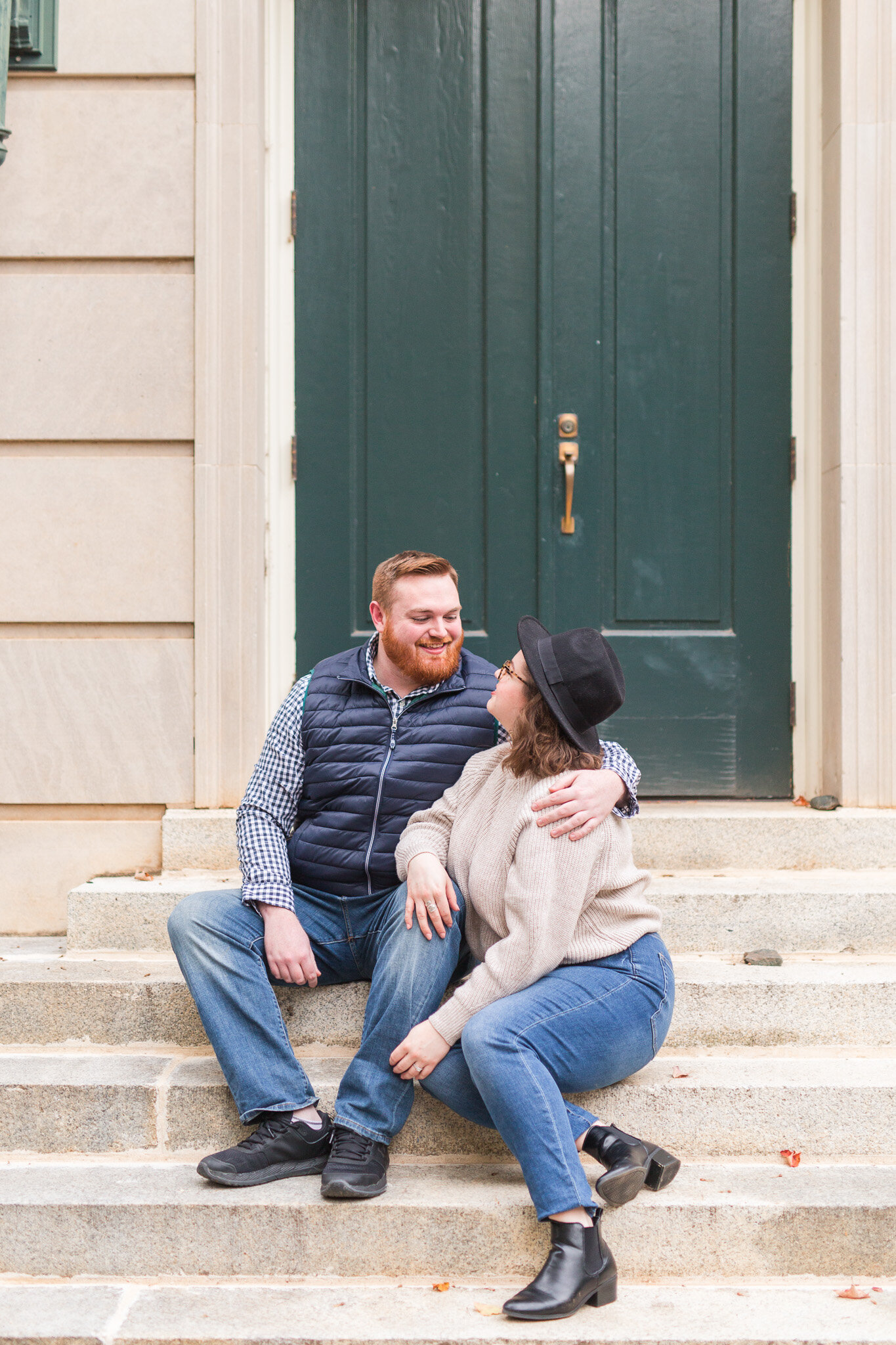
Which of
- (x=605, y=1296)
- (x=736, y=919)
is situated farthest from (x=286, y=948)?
(x=736, y=919)

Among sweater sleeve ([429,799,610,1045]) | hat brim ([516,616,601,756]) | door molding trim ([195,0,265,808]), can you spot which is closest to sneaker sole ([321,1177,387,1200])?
sweater sleeve ([429,799,610,1045])

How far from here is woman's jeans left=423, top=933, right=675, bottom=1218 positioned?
2.38 m

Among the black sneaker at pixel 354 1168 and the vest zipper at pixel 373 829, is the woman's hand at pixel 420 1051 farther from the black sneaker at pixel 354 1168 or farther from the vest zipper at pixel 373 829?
the vest zipper at pixel 373 829

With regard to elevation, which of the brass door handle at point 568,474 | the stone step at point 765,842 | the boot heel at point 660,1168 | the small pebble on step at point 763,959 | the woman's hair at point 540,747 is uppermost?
the brass door handle at point 568,474

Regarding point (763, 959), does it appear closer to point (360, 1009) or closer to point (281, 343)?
point (360, 1009)

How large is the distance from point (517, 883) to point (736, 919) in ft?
3.88

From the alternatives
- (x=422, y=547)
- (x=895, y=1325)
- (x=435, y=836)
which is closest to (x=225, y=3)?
(x=422, y=547)

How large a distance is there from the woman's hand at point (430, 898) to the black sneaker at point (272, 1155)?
0.56 metres

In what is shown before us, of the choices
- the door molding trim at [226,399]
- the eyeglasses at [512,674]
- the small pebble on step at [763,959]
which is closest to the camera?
the eyeglasses at [512,674]

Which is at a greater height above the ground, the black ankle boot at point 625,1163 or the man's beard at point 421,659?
the man's beard at point 421,659

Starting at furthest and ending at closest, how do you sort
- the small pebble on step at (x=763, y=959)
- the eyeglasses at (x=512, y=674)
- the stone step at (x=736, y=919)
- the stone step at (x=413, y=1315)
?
the stone step at (x=736, y=919)
the small pebble on step at (x=763, y=959)
the eyeglasses at (x=512, y=674)
the stone step at (x=413, y=1315)

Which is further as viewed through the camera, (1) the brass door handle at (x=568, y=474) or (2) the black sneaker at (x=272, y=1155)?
(1) the brass door handle at (x=568, y=474)

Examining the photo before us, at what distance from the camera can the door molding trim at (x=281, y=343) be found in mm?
4207

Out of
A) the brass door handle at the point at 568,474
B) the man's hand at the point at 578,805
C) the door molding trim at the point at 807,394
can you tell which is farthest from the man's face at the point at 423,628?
the door molding trim at the point at 807,394
